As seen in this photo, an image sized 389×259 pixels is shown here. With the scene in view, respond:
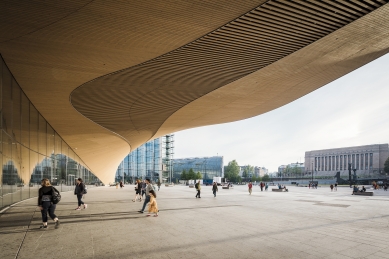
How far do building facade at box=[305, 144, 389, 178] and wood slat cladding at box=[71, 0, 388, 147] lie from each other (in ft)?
293

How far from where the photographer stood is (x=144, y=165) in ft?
228

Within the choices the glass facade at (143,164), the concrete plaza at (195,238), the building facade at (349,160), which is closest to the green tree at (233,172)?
the building facade at (349,160)

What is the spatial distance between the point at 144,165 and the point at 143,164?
36cm

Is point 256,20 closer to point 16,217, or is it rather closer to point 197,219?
point 197,219

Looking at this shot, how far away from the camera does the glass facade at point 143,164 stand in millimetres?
67312

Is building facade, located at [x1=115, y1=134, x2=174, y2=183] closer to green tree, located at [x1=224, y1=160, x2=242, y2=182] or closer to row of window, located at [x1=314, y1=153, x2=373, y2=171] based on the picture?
green tree, located at [x1=224, y1=160, x2=242, y2=182]

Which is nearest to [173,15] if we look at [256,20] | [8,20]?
[256,20]

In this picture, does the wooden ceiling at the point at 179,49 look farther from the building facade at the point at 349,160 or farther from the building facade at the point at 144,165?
the building facade at the point at 349,160

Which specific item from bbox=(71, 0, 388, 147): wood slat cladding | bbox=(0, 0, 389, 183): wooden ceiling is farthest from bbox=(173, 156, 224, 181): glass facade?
bbox=(0, 0, 389, 183): wooden ceiling

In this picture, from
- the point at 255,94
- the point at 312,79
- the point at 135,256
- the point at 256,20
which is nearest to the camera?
the point at 135,256

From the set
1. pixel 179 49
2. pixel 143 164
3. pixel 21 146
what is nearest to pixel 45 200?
pixel 179 49

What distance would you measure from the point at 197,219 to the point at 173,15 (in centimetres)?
640

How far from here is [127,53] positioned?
8961 mm

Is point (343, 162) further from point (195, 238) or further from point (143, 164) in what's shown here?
point (195, 238)
